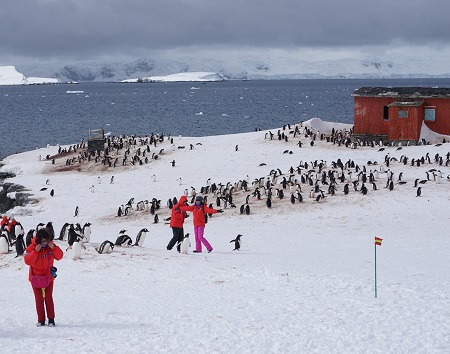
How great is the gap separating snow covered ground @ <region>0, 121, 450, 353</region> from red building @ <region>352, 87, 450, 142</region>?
10974 mm

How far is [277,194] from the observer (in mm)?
25625

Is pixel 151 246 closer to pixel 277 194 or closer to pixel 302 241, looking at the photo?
pixel 302 241

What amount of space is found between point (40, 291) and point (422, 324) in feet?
19.2

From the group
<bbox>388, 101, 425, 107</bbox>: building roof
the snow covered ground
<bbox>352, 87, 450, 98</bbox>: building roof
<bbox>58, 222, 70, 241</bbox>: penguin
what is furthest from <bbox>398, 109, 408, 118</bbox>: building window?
<bbox>58, 222, 70, 241</bbox>: penguin

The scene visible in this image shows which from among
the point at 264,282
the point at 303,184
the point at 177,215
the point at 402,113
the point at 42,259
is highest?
the point at 402,113

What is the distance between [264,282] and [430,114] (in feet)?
94.5

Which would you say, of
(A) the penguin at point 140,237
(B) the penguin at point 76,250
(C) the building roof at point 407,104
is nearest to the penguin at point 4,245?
(B) the penguin at point 76,250

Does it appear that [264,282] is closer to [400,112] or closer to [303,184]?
[303,184]

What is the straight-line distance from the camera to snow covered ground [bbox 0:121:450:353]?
10047 mm

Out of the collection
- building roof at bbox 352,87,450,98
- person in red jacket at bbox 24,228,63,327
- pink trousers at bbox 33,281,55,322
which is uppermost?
building roof at bbox 352,87,450,98

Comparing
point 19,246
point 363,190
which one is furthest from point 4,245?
point 363,190

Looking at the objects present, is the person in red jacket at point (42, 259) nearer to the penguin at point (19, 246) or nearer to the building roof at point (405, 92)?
→ the penguin at point (19, 246)

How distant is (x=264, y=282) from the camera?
13.4 m

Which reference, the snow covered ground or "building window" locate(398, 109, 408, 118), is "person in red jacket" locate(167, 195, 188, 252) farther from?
"building window" locate(398, 109, 408, 118)
